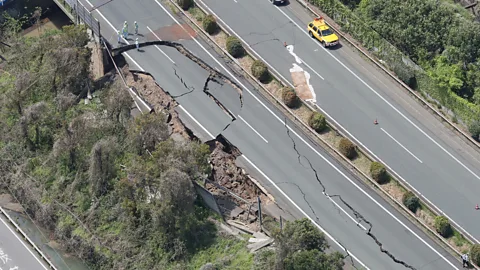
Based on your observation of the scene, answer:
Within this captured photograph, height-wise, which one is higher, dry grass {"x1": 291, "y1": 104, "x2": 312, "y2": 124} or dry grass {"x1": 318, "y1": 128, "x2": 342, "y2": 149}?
dry grass {"x1": 291, "y1": 104, "x2": 312, "y2": 124}

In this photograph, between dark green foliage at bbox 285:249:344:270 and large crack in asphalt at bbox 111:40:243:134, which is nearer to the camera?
dark green foliage at bbox 285:249:344:270

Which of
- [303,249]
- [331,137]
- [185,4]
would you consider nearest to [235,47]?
[185,4]

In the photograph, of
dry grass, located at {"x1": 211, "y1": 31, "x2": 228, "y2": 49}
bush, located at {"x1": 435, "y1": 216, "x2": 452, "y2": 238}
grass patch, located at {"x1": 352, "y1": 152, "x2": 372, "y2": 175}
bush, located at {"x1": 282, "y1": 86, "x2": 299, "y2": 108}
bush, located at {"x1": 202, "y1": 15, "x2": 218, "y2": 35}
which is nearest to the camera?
bush, located at {"x1": 435, "y1": 216, "x2": 452, "y2": 238}

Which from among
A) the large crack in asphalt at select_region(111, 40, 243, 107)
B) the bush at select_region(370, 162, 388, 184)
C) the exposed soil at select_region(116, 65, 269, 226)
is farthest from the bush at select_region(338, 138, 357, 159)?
the large crack in asphalt at select_region(111, 40, 243, 107)

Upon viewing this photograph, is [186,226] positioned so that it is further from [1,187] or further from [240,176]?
[1,187]

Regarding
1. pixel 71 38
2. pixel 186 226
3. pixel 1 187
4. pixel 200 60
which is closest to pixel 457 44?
pixel 200 60

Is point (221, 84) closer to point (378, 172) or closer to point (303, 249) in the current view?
point (378, 172)

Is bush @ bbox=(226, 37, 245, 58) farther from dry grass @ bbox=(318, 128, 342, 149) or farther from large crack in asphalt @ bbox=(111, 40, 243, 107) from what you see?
dry grass @ bbox=(318, 128, 342, 149)
